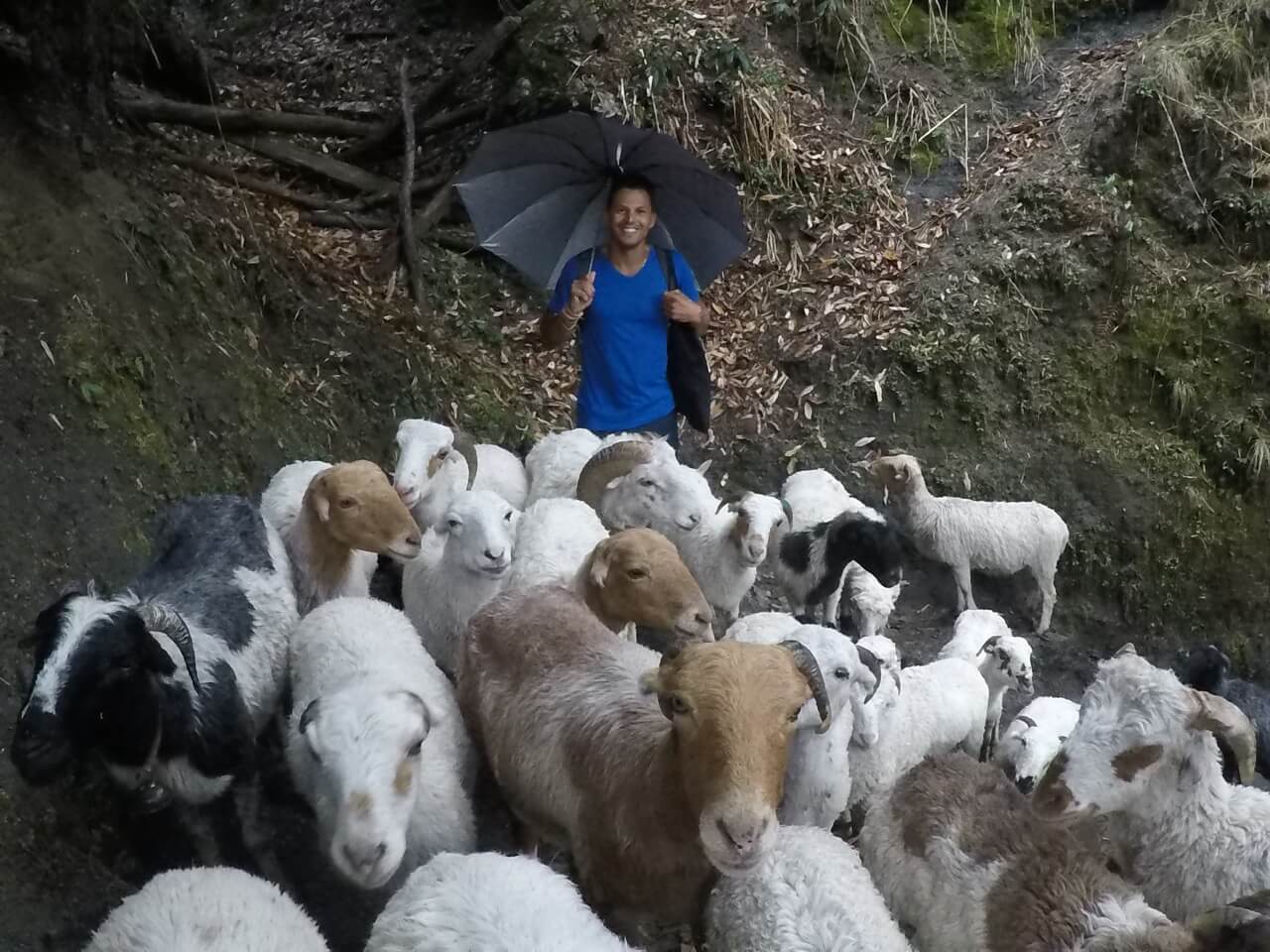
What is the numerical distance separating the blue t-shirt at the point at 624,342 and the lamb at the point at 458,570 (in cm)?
136

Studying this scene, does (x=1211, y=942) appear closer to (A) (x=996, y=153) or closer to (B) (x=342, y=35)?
(A) (x=996, y=153)

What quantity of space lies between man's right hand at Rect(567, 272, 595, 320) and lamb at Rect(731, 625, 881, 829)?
2383 millimetres

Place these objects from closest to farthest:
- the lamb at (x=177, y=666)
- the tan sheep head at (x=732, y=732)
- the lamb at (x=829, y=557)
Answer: the tan sheep head at (x=732, y=732), the lamb at (x=177, y=666), the lamb at (x=829, y=557)

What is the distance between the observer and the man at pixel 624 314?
18.0 ft

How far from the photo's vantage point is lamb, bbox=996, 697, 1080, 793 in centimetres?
495

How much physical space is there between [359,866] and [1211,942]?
2346mm

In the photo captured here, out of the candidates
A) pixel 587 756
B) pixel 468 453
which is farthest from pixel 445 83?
pixel 587 756

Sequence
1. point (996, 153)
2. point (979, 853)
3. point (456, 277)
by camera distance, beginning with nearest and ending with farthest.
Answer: point (979, 853) < point (456, 277) < point (996, 153)

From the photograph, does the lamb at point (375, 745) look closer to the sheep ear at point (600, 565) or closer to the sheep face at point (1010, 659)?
the sheep ear at point (600, 565)

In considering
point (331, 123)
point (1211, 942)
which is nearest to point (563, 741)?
point (1211, 942)

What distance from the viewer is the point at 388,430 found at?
23.7 ft

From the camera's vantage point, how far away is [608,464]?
17.8 ft

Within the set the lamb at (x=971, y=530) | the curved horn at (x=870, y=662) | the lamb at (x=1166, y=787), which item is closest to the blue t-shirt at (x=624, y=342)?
the lamb at (x=971, y=530)

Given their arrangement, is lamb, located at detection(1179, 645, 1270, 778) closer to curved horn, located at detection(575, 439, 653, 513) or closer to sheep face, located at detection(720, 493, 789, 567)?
sheep face, located at detection(720, 493, 789, 567)
